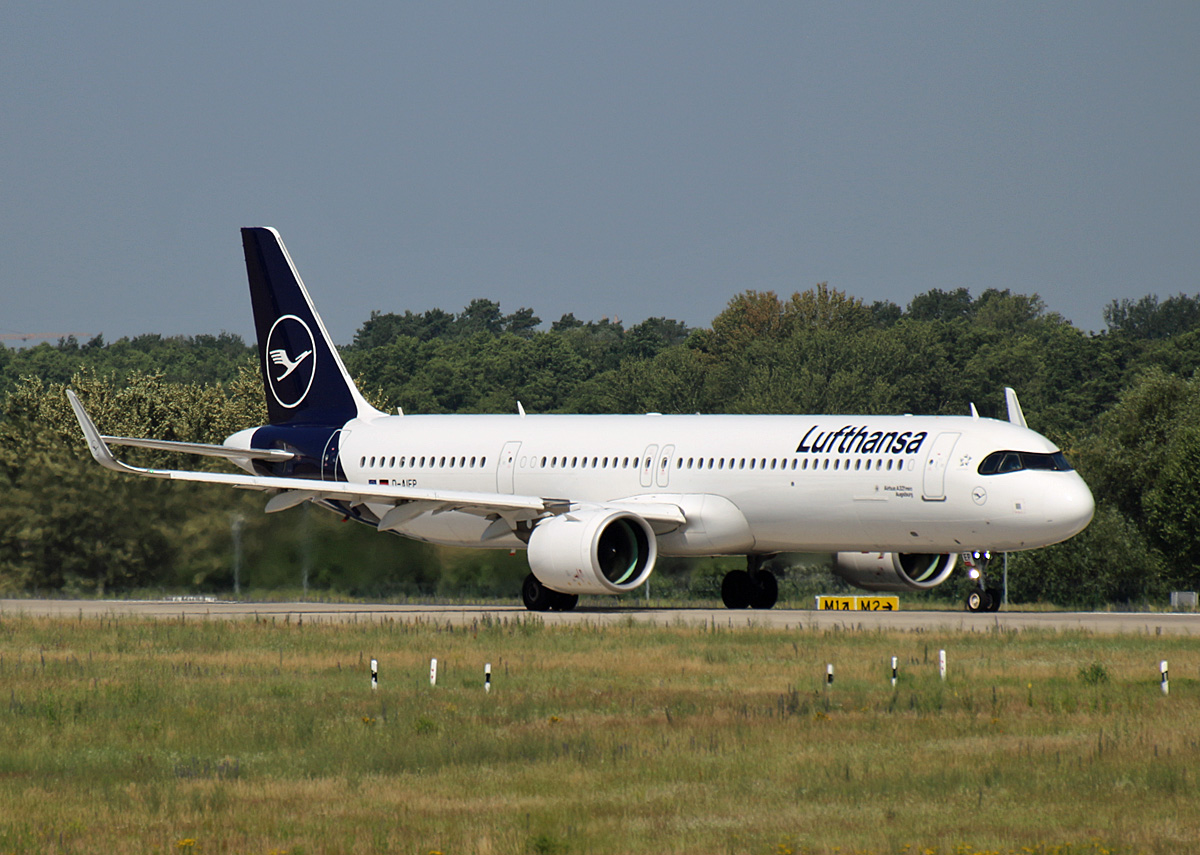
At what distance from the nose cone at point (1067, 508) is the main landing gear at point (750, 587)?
26.7 feet

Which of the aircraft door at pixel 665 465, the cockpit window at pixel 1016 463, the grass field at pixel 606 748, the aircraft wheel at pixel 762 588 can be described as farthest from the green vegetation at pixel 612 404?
the grass field at pixel 606 748

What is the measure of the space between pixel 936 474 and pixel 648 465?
279 inches

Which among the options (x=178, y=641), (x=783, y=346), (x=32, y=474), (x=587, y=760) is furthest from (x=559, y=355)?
→ (x=587, y=760)

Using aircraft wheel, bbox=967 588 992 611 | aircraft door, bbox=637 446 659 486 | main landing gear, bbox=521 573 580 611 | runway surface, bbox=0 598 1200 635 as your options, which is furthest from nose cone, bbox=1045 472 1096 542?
main landing gear, bbox=521 573 580 611

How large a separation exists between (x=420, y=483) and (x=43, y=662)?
1772 centimetres

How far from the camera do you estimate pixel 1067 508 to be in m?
34.3

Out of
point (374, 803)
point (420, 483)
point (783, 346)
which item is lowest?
point (374, 803)

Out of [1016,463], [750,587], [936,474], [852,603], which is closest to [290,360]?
[750,587]

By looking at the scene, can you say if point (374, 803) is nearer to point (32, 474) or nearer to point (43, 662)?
point (43, 662)

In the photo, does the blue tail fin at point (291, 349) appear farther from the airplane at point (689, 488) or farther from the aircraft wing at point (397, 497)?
the aircraft wing at point (397, 497)

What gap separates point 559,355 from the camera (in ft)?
461

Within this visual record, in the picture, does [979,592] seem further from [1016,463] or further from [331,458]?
[331,458]

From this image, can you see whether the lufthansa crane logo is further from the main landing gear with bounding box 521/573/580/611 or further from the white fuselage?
the main landing gear with bounding box 521/573/580/611

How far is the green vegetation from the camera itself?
45375mm
